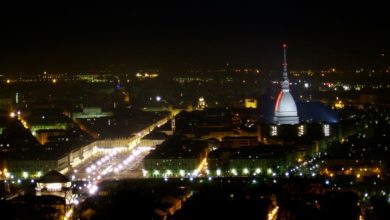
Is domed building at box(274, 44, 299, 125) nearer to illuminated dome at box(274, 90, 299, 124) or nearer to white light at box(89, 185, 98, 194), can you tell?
illuminated dome at box(274, 90, 299, 124)

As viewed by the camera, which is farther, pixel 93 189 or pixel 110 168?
pixel 110 168

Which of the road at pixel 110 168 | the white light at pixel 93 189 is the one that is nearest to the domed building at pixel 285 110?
the road at pixel 110 168

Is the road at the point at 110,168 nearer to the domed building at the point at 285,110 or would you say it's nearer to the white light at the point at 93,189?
the white light at the point at 93,189

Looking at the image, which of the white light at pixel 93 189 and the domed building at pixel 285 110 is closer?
the white light at pixel 93 189

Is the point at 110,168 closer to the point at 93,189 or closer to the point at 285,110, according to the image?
the point at 93,189

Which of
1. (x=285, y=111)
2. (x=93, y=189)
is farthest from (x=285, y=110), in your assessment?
(x=93, y=189)

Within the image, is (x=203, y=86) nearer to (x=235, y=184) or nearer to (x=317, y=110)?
(x=317, y=110)

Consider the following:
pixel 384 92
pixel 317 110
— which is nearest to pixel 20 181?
pixel 317 110

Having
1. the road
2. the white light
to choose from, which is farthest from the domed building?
the white light

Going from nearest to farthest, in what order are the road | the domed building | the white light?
the white light
the road
the domed building

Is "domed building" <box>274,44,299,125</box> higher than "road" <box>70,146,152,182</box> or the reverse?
higher

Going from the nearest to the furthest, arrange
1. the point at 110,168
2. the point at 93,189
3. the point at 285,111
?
1. the point at 93,189
2. the point at 110,168
3. the point at 285,111
